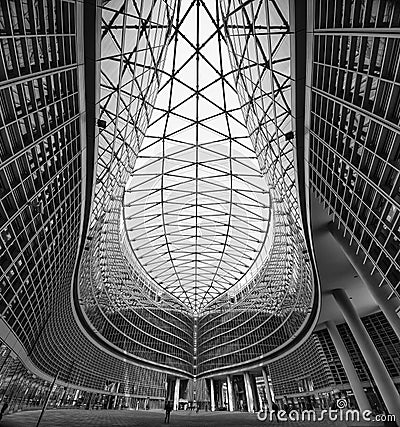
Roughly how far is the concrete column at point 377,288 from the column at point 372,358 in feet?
42.5

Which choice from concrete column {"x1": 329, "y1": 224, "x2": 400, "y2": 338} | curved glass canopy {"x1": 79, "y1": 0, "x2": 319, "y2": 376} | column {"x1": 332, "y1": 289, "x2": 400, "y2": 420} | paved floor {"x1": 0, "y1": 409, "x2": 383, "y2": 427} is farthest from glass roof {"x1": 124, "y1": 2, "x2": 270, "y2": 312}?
paved floor {"x1": 0, "y1": 409, "x2": 383, "y2": 427}

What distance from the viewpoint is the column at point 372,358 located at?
1056 inches

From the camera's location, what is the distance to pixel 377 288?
19.1 m

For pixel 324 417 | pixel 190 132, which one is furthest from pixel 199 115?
pixel 324 417

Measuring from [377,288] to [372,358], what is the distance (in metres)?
15.0

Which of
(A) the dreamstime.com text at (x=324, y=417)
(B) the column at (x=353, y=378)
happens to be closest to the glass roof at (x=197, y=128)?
(B) the column at (x=353, y=378)

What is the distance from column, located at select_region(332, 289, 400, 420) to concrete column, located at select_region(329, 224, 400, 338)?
510 inches

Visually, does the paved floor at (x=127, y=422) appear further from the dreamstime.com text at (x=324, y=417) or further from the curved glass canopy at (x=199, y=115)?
the curved glass canopy at (x=199, y=115)
